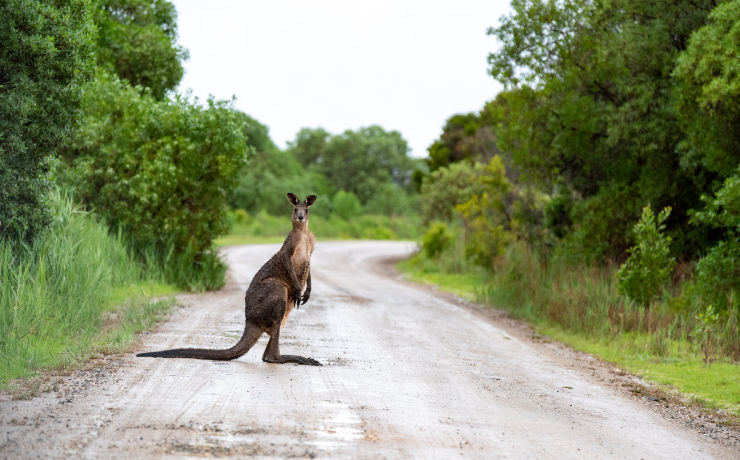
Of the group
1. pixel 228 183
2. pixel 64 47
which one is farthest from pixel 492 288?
pixel 64 47

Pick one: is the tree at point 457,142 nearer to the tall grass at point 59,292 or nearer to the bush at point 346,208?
the bush at point 346,208

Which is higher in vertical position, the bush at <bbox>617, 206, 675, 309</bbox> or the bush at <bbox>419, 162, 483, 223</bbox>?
the bush at <bbox>419, 162, 483, 223</bbox>

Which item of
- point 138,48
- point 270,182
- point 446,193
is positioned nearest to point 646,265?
point 138,48

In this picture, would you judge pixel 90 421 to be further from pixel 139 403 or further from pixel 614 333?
pixel 614 333

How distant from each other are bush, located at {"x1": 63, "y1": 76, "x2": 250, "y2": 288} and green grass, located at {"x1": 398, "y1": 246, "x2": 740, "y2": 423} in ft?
24.8

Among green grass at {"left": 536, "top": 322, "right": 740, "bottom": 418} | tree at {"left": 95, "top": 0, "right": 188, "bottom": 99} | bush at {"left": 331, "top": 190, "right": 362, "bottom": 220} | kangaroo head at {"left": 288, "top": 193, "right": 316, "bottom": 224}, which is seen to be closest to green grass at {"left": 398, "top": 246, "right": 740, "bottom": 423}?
green grass at {"left": 536, "top": 322, "right": 740, "bottom": 418}

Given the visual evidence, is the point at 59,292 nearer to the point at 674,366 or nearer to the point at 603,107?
the point at 674,366

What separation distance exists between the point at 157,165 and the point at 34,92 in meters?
7.41

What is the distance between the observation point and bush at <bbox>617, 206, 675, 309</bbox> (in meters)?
15.1

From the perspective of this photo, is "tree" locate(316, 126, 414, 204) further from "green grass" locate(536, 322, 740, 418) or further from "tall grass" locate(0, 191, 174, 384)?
"green grass" locate(536, 322, 740, 418)

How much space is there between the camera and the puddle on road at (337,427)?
5987 mm

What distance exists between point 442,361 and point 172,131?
1143cm

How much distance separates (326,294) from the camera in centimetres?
2014

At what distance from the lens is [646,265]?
15.3 metres
